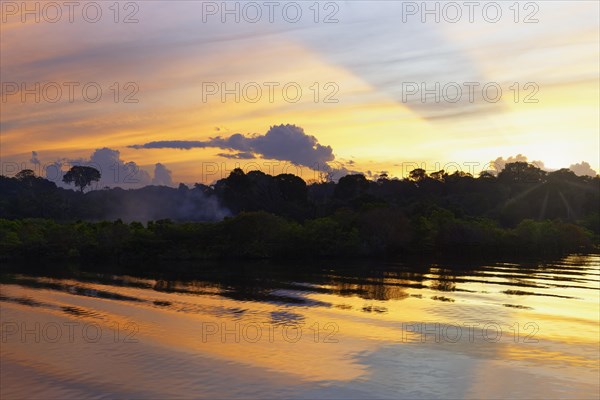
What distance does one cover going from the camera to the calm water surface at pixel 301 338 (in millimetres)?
25562

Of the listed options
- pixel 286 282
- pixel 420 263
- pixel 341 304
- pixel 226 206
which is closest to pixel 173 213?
pixel 226 206

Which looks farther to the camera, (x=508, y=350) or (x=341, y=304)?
(x=341, y=304)

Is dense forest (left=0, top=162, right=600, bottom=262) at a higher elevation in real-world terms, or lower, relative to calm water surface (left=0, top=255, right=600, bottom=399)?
higher

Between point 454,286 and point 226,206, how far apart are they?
10508cm

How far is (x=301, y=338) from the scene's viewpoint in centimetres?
3403

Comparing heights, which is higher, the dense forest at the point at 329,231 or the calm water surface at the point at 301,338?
the dense forest at the point at 329,231

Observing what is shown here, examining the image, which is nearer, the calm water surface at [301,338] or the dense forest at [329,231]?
the calm water surface at [301,338]

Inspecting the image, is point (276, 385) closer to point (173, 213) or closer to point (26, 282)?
point (26, 282)

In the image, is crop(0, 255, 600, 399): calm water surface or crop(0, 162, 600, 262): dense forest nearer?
crop(0, 255, 600, 399): calm water surface

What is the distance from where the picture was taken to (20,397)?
954 inches

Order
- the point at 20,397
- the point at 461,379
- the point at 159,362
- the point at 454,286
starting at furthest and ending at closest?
→ the point at 454,286
the point at 159,362
the point at 461,379
the point at 20,397

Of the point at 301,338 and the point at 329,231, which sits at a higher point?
the point at 329,231

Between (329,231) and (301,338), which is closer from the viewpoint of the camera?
(301,338)

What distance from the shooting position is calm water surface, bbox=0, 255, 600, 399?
83.9 ft
